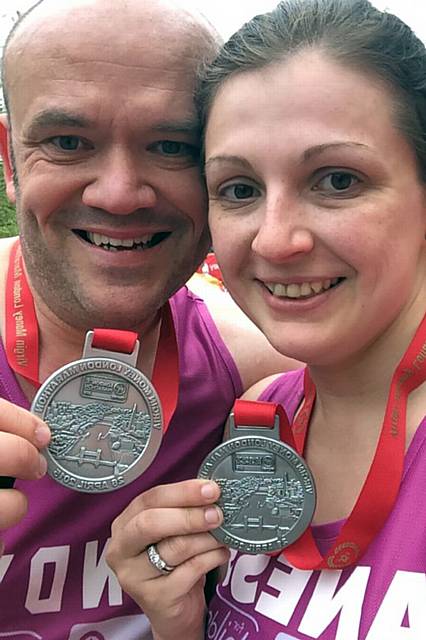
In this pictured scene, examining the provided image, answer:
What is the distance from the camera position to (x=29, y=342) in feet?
7.68

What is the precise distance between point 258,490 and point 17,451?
596mm

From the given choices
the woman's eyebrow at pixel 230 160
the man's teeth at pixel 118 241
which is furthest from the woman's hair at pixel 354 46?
the man's teeth at pixel 118 241

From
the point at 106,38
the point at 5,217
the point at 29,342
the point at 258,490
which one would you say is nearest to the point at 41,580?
the point at 29,342

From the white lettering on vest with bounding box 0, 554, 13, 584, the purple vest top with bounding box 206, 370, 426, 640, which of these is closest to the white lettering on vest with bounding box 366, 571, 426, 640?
the purple vest top with bounding box 206, 370, 426, 640

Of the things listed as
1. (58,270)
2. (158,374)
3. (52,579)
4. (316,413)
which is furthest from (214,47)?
(52,579)

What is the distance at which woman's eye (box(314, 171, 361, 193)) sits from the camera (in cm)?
154

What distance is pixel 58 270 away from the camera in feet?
7.47

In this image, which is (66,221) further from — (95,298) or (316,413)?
(316,413)

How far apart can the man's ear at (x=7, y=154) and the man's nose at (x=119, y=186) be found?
47 cm

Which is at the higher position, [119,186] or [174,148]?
[174,148]

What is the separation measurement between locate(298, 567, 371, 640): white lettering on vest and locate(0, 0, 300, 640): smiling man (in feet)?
2.56

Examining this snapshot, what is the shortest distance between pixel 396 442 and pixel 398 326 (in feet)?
1.03

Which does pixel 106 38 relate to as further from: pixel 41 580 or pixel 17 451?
pixel 41 580

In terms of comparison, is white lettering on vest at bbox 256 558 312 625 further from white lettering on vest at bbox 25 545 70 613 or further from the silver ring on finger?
white lettering on vest at bbox 25 545 70 613
